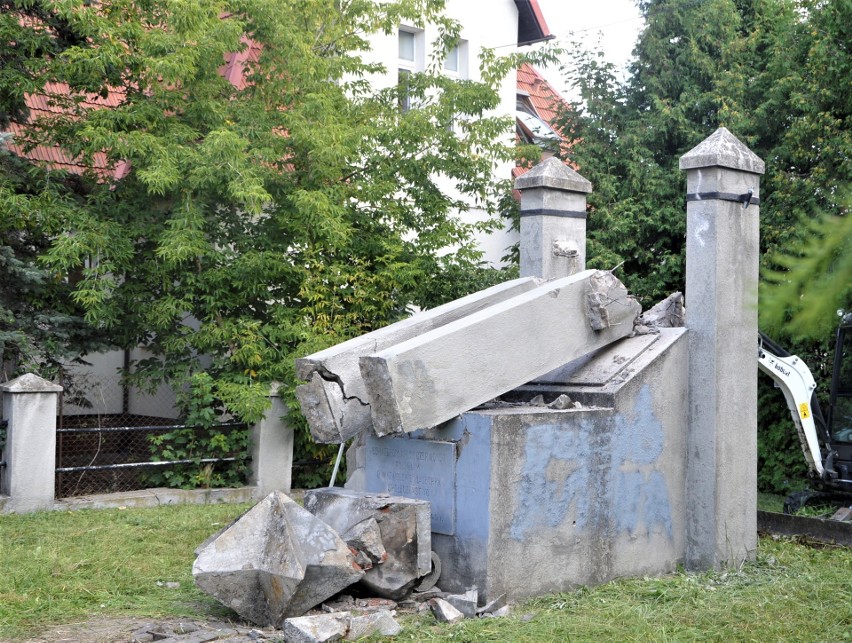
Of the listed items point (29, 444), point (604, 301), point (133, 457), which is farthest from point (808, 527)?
point (133, 457)

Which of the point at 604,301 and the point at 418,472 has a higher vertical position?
the point at 604,301

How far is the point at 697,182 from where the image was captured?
24.1 ft

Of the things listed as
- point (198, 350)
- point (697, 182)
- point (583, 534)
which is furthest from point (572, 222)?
point (198, 350)

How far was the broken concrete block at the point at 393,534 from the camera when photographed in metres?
5.86

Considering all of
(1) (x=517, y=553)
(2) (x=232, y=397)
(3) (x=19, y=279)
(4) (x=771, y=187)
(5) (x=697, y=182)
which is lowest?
(1) (x=517, y=553)

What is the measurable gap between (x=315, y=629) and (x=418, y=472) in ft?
5.36

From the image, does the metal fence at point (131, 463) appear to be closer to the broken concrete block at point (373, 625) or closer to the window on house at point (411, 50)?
the broken concrete block at point (373, 625)

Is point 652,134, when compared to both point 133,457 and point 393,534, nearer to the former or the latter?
point 133,457

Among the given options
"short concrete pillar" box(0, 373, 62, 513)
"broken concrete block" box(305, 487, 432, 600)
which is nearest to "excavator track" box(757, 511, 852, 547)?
"broken concrete block" box(305, 487, 432, 600)

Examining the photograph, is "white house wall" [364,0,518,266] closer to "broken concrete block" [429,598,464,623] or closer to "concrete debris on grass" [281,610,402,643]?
"broken concrete block" [429,598,464,623]

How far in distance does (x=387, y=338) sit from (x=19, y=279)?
17.8 ft

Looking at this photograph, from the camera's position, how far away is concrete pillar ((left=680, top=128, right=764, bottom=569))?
719cm

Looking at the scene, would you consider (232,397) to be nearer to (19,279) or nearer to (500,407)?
(19,279)

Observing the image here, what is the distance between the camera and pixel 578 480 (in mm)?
6434
